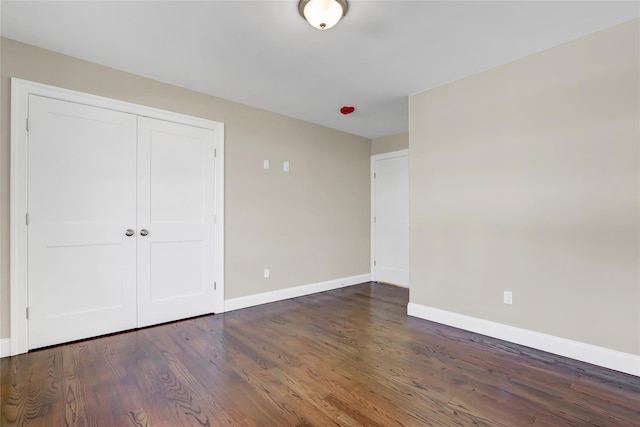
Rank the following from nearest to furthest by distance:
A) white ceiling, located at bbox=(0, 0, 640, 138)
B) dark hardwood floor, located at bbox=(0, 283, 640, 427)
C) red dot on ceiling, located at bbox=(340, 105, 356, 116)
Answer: dark hardwood floor, located at bbox=(0, 283, 640, 427) → white ceiling, located at bbox=(0, 0, 640, 138) → red dot on ceiling, located at bbox=(340, 105, 356, 116)

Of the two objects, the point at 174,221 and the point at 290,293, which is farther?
the point at 290,293

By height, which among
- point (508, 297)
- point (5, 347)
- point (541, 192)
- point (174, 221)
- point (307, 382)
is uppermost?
point (541, 192)

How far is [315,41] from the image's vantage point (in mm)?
2365

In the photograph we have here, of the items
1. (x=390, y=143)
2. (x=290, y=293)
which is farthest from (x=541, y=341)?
(x=390, y=143)

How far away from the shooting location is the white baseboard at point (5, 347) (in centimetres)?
231

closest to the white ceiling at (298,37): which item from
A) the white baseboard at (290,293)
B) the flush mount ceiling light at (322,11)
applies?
the flush mount ceiling light at (322,11)

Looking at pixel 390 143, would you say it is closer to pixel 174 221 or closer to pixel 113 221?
pixel 174 221

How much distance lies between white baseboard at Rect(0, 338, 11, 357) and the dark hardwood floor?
0.30 feet

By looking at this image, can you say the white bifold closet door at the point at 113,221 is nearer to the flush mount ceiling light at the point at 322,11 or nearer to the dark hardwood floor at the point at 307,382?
the dark hardwood floor at the point at 307,382

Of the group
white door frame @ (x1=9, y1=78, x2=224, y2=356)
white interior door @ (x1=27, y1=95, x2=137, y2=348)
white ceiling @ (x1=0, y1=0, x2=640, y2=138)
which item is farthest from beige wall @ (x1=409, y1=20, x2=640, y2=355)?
white door frame @ (x1=9, y1=78, x2=224, y2=356)

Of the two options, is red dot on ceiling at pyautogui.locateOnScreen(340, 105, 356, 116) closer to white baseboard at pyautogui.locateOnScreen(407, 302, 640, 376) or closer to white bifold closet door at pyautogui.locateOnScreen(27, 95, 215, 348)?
white bifold closet door at pyautogui.locateOnScreen(27, 95, 215, 348)

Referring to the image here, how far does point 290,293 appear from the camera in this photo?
411cm

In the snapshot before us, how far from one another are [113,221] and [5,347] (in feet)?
3.89

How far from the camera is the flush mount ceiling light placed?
6.14 ft
